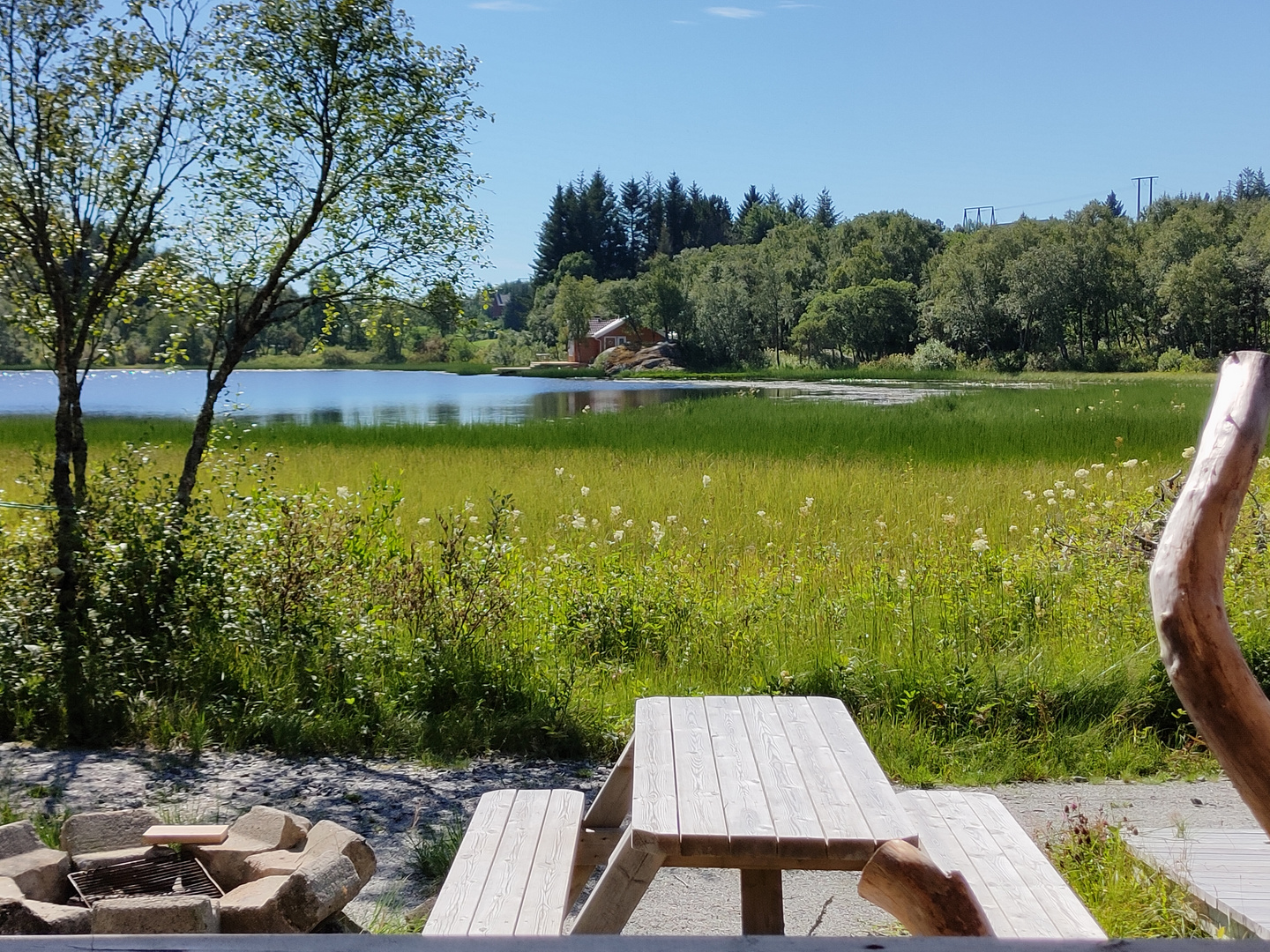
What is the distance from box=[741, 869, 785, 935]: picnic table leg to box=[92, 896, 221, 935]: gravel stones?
146 centimetres

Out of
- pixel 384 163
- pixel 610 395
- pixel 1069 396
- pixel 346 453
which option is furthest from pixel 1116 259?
pixel 384 163

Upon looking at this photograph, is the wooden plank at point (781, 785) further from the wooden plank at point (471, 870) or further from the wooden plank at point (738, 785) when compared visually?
the wooden plank at point (471, 870)

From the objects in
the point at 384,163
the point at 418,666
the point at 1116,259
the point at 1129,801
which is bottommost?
the point at 1129,801

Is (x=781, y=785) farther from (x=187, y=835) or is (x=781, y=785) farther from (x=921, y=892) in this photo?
(x=187, y=835)

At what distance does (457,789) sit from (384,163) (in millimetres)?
4170

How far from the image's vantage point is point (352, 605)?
6.15 m

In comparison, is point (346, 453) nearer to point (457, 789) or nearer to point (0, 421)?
point (0, 421)

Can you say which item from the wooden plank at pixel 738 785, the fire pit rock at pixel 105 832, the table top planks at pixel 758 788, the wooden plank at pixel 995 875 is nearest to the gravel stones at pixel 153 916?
the fire pit rock at pixel 105 832

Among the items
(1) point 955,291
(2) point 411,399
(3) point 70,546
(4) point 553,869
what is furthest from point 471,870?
(1) point 955,291

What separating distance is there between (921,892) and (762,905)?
61cm

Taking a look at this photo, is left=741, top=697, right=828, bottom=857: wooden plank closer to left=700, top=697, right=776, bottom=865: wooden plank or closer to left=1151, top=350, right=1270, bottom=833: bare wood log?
left=700, top=697, right=776, bottom=865: wooden plank

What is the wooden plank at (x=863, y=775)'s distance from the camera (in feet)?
6.92

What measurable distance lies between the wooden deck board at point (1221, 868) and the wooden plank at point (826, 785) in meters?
1.32

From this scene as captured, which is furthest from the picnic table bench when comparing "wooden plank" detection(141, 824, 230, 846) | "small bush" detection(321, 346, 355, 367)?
"small bush" detection(321, 346, 355, 367)
